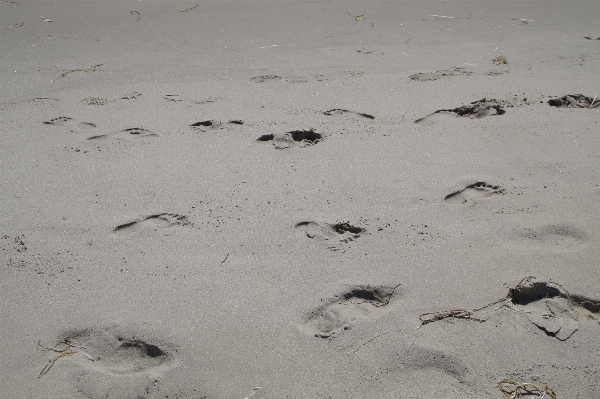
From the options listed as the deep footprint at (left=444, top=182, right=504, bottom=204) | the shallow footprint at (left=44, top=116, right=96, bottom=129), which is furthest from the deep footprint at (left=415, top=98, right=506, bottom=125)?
the shallow footprint at (left=44, top=116, right=96, bottom=129)

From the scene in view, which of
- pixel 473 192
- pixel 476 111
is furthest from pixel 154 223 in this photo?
pixel 476 111

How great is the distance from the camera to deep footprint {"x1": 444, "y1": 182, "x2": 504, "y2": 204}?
6.38ft

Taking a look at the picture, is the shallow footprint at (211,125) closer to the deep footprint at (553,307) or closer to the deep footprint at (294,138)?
the deep footprint at (294,138)

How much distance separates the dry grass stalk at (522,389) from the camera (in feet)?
4.39

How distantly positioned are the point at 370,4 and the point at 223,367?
306cm

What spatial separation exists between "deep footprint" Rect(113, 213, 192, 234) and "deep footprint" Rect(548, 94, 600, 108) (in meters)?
1.89

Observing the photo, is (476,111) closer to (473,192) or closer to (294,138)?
(473,192)

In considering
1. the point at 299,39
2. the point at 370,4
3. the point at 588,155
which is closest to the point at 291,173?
the point at 588,155

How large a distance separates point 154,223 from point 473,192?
1202mm

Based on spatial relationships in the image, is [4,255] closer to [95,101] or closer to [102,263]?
[102,263]

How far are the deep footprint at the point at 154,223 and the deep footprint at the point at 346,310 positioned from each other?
609 millimetres

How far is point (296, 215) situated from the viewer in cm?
187

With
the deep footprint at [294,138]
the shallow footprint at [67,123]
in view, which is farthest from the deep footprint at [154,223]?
the shallow footprint at [67,123]

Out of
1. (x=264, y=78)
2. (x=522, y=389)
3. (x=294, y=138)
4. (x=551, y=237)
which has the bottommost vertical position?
(x=522, y=389)
